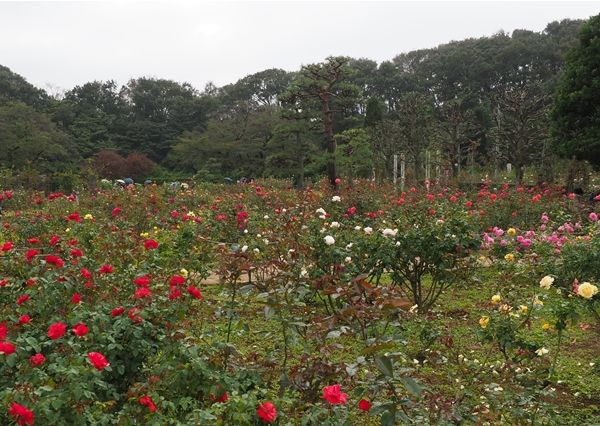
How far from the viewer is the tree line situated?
1236 centimetres

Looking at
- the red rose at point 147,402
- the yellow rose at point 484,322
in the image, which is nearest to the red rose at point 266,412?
the red rose at point 147,402

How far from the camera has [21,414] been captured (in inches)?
47.4

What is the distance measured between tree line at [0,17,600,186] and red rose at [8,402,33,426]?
10.9 m

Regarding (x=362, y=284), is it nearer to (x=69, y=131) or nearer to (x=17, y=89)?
(x=69, y=131)

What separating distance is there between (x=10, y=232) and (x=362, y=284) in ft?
15.1

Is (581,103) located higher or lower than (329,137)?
higher

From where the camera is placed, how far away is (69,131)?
30297 mm

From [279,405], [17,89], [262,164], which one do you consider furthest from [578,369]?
[17,89]

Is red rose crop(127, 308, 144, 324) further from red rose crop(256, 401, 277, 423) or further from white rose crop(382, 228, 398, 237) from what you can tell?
white rose crop(382, 228, 398, 237)

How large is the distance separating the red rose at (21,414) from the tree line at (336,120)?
428 inches

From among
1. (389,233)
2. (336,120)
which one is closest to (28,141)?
(336,120)

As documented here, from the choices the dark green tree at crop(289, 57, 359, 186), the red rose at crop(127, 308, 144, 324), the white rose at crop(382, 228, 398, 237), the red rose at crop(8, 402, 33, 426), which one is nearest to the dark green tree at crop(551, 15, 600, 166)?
the dark green tree at crop(289, 57, 359, 186)

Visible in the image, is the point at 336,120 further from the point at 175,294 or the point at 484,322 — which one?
the point at 175,294

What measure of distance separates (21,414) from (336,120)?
89.5 feet
